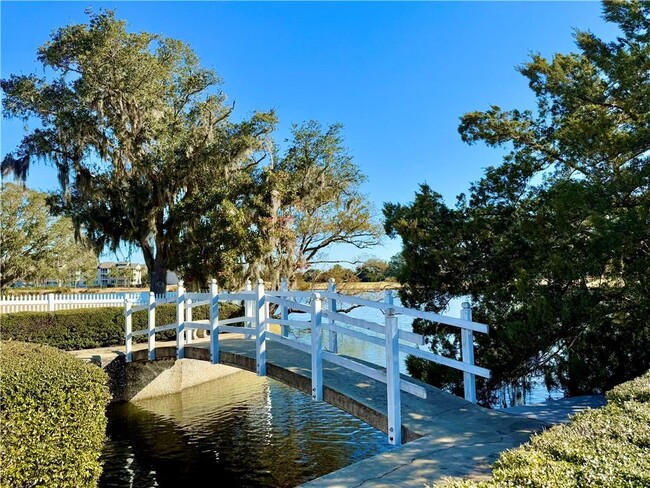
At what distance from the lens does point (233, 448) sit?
7.52 m

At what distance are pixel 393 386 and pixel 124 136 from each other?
583 inches

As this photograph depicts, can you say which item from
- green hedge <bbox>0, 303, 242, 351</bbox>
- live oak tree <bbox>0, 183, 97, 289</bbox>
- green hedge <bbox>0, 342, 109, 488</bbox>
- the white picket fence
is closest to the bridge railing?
green hedge <bbox>0, 342, 109, 488</bbox>

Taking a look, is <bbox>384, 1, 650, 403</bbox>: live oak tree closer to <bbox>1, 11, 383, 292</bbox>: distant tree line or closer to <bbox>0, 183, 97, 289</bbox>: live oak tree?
<bbox>1, 11, 383, 292</bbox>: distant tree line

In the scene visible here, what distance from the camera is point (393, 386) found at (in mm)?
4961

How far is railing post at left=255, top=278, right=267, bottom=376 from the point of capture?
288 inches

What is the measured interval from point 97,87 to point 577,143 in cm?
1450

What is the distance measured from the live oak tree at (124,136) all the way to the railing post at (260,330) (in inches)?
417

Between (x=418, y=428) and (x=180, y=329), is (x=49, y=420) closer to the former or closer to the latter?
(x=418, y=428)

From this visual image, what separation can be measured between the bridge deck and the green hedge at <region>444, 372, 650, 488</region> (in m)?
0.88

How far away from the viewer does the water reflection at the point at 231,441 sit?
6.48 m

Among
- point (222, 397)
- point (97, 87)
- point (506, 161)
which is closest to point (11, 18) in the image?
point (97, 87)

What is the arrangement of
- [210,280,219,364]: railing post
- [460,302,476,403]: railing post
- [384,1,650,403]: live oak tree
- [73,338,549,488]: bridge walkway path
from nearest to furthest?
[73,338,549,488]: bridge walkway path < [460,302,476,403]: railing post < [384,1,650,403]: live oak tree < [210,280,219,364]: railing post

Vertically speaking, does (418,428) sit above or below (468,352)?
below

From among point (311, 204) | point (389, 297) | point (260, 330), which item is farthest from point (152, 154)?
point (389, 297)
